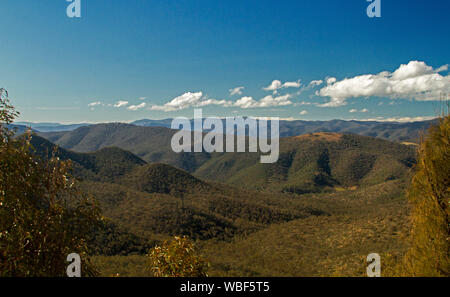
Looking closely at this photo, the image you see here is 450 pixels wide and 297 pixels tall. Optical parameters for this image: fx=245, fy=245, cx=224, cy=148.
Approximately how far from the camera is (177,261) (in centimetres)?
955

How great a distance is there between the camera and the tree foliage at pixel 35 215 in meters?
6.15

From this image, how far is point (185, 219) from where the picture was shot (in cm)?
8894

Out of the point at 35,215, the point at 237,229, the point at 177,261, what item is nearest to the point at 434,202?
the point at 177,261

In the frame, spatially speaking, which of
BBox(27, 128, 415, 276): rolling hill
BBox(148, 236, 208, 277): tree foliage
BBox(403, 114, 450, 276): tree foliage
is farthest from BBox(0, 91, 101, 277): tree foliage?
BBox(27, 128, 415, 276): rolling hill

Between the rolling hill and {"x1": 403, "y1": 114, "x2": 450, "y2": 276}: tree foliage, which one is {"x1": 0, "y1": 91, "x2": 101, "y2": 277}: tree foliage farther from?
the rolling hill

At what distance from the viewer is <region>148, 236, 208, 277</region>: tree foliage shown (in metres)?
9.61

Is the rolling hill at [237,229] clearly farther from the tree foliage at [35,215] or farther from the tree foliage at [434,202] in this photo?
the tree foliage at [35,215]

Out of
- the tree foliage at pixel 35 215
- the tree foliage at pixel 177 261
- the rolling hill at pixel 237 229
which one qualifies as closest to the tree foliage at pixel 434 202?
the tree foliage at pixel 177 261

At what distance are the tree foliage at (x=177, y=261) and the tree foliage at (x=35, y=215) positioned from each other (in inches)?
106

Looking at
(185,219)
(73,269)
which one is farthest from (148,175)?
(73,269)

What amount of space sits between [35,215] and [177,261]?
512cm

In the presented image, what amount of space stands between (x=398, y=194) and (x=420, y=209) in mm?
163805

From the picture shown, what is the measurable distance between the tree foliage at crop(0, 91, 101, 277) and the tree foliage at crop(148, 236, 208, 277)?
2.69 meters
